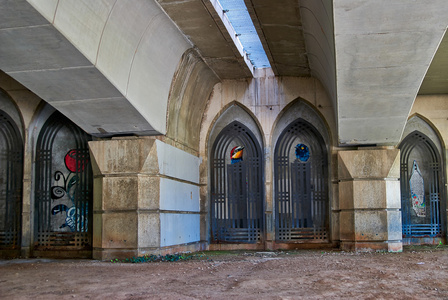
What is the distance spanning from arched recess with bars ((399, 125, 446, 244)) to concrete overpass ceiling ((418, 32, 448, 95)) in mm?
923

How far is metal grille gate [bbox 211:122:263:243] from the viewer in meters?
13.5

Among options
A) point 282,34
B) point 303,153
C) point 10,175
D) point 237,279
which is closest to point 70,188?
point 10,175

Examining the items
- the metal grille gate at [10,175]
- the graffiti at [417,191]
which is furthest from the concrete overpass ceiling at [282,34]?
the metal grille gate at [10,175]

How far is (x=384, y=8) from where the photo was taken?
6.64 metres

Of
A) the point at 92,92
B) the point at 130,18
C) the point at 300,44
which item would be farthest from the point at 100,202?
the point at 300,44

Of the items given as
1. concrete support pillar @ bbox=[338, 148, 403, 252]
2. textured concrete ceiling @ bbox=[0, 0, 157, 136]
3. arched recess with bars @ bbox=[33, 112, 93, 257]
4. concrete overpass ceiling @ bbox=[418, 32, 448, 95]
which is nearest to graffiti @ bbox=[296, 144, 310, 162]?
concrete support pillar @ bbox=[338, 148, 403, 252]

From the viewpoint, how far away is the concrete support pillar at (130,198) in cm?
1033

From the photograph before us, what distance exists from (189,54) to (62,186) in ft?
14.7

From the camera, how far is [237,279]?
285 inches

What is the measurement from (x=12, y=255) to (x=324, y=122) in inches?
321

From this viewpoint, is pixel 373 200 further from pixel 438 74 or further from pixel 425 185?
pixel 438 74

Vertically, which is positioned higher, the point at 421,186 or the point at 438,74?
the point at 438,74

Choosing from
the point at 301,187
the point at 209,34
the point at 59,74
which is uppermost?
the point at 209,34

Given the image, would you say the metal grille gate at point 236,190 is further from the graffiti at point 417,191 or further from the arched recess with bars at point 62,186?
the graffiti at point 417,191
